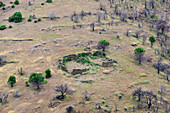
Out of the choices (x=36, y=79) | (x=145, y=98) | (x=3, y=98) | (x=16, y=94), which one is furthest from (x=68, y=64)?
(x=145, y=98)

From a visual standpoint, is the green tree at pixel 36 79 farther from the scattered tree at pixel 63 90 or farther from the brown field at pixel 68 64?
the scattered tree at pixel 63 90

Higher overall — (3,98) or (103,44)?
(103,44)

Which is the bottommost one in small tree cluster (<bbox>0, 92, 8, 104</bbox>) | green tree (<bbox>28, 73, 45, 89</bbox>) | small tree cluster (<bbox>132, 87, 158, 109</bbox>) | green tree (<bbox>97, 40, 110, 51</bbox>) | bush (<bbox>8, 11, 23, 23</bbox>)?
small tree cluster (<bbox>132, 87, 158, 109</bbox>)

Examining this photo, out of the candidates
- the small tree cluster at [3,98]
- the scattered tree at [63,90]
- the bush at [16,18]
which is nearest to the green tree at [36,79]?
the scattered tree at [63,90]

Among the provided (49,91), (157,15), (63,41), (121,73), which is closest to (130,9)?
(157,15)

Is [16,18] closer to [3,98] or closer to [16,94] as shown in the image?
[16,94]

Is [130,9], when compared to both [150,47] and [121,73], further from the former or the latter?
[121,73]

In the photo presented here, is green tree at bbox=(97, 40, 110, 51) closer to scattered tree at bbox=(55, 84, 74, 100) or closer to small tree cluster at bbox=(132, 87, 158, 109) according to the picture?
small tree cluster at bbox=(132, 87, 158, 109)

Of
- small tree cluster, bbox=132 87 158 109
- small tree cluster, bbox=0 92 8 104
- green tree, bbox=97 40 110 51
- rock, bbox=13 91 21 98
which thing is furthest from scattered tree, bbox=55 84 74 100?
green tree, bbox=97 40 110 51

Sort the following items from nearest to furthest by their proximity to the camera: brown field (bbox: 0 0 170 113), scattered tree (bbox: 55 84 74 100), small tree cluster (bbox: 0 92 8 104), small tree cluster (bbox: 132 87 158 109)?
small tree cluster (bbox: 132 87 158 109) → small tree cluster (bbox: 0 92 8 104) → brown field (bbox: 0 0 170 113) → scattered tree (bbox: 55 84 74 100)

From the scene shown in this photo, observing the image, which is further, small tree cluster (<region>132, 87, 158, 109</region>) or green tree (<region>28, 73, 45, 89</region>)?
green tree (<region>28, 73, 45, 89</region>)

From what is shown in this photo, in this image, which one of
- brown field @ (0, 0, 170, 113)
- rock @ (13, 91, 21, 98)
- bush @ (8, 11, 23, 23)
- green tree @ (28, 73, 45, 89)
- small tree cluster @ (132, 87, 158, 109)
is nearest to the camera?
small tree cluster @ (132, 87, 158, 109)
